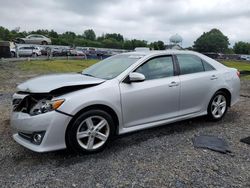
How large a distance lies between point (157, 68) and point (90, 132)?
1.71 metres

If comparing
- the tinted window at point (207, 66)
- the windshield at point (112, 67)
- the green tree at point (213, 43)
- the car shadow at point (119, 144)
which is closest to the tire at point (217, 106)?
the car shadow at point (119, 144)

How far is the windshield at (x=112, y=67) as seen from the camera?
15.0ft

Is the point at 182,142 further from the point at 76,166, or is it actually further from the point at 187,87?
the point at 76,166

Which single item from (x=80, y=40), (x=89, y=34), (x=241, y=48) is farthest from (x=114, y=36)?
(x=241, y=48)

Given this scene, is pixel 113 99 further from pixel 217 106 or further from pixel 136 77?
pixel 217 106

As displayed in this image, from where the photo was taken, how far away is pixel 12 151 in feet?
13.8

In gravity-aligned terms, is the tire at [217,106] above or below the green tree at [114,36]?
below

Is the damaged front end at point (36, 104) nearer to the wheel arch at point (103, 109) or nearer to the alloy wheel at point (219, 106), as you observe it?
the wheel arch at point (103, 109)

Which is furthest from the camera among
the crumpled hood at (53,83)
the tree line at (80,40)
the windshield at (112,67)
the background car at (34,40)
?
the tree line at (80,40)

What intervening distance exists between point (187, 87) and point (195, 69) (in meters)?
0.55

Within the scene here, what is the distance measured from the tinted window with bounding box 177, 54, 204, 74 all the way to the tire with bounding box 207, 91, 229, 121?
0.67 m

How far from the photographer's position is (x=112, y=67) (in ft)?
16.1

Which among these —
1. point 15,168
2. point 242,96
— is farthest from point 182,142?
point 242,96

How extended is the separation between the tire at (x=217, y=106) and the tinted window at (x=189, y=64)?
2.21 ft
